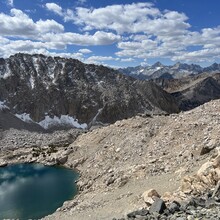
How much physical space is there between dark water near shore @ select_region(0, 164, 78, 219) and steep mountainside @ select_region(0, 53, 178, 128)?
197ft

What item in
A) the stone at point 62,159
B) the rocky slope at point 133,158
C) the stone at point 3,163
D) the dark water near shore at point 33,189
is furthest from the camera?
the stone at point 3,163

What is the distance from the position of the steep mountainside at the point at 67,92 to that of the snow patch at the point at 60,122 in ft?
1.23

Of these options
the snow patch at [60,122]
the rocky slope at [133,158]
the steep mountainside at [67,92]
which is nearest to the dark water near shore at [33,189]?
the rocky slope at [133,158]

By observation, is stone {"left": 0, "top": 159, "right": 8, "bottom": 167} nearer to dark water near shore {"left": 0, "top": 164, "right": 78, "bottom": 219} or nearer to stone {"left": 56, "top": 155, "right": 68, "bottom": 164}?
dark water near shore {"left": 0, "top": 164, "right": 78, "bottom": 219}

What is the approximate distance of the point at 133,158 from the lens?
5494cm

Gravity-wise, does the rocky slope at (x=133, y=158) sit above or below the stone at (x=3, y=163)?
above

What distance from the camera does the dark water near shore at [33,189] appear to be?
1773 inches

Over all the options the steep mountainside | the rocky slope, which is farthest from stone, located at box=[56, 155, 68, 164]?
the steep mountainside

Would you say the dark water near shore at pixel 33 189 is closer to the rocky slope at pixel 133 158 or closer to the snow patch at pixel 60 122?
the rocky slope at pixel 133 158

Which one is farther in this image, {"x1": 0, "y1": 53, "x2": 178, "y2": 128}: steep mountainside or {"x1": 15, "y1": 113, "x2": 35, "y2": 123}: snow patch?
{"x1": 0, "y1": 53, "x2": 178, "y2": 128}: steep mountainside

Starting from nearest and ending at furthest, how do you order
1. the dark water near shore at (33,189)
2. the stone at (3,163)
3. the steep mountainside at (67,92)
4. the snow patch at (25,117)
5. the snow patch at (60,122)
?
1. the dark water near shore at (33,189)
2. the stone at (3,163)
3. the snow patch at (25,117)
4. the snow patch at (60,122)
5. the steep mountainside at (67,92)

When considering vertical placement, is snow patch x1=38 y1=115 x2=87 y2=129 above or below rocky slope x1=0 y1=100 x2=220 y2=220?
above

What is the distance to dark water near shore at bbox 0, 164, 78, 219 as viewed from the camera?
1773 inches

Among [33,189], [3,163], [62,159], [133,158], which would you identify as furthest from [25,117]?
[133,158]
